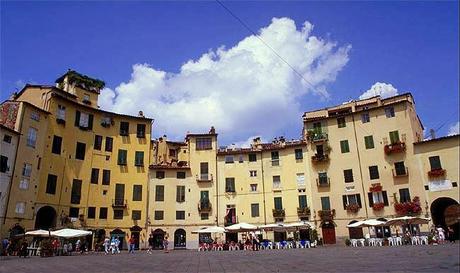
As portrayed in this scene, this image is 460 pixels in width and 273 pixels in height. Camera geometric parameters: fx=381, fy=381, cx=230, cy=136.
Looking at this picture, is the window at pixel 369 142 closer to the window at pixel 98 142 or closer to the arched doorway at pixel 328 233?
the arched doorway at pixel 328 233

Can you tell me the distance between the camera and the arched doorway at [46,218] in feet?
135

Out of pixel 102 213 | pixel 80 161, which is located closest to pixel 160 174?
pixel 102 213

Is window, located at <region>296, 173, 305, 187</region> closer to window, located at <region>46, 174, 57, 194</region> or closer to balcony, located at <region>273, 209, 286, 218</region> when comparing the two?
balcony, located at <region>273, 209, 286, 218</region>

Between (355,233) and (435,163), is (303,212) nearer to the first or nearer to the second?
(355,233)

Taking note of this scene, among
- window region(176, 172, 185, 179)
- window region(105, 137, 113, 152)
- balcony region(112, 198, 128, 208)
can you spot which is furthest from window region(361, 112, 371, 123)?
window region(105, 137, 113, 152)

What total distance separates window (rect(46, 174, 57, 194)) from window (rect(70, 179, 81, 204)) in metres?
2.50

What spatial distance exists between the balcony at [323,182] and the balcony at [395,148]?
786cm

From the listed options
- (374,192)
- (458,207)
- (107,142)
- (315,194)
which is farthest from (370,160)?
(107,142)

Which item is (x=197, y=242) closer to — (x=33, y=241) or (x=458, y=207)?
(x=33, y=241)

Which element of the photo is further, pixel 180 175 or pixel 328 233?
pixel 180 175

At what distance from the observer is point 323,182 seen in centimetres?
4825

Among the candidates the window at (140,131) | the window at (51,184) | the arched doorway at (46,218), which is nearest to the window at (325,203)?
the window at (140,131)

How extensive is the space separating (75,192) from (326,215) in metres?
30.3

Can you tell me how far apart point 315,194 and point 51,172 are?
104ft
